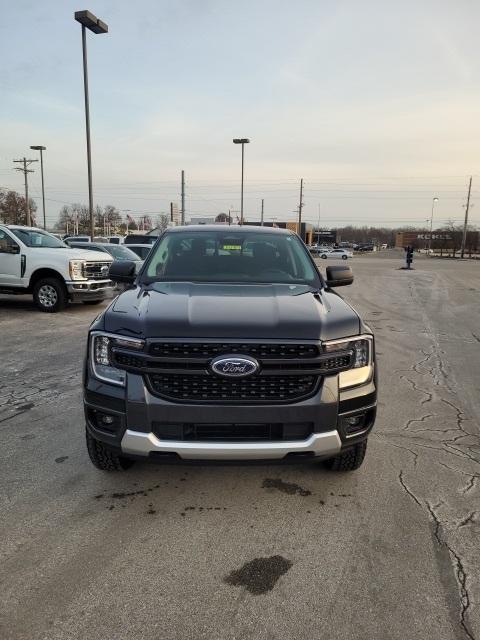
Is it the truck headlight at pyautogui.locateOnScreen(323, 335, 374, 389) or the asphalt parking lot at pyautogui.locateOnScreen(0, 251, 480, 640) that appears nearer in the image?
the asphalt parking lot at pyautogui.locateOnScreen(0, 251, 480, 640)

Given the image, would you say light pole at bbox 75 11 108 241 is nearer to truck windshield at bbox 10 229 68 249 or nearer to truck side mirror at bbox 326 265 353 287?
truck windshield at bbox 10 229 68 249

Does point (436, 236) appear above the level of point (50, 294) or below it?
above

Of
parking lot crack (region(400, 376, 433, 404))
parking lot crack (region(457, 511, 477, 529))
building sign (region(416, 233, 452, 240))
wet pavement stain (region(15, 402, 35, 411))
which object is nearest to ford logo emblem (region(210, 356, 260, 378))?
parking lot crack (region(457, 511, 477, 529))

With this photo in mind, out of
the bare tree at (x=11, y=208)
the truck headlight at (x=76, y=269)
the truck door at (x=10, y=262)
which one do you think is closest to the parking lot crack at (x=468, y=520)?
the truck headlight at (x=76, y=269)

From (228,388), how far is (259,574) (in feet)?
3.23

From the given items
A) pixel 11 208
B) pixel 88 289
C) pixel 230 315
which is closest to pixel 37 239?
pixel 88 289

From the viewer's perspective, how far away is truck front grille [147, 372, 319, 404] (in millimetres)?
2898

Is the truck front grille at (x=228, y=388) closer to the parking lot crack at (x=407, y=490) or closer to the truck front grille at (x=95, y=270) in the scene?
the parking lot crack at (x=407, y=490)

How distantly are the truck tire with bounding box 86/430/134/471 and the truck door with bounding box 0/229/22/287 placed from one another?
879cm

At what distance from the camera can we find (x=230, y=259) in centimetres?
458

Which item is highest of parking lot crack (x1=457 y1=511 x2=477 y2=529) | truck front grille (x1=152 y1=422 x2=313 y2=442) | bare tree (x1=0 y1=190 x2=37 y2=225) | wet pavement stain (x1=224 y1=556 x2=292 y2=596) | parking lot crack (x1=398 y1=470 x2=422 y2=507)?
bare tree (x1=0 y1=190 x2=37 y2=225)

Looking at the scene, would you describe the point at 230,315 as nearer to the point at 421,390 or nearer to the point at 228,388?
the point at 228,388

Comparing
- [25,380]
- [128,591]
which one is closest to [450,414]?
[128,591]

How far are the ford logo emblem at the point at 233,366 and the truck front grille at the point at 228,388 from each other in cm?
4
